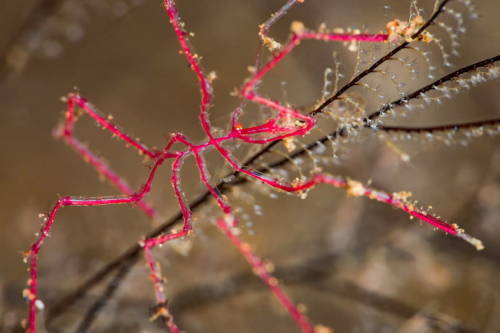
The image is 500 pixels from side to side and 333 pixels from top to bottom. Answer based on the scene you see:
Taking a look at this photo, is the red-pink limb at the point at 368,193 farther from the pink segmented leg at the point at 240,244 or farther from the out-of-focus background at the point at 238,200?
the out-of-focus background at the point at 238,200

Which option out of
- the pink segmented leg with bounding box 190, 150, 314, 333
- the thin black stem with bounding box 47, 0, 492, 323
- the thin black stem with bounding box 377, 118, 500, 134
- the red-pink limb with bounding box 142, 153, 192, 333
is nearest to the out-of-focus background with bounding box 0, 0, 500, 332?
the thin black stem with bounding box 47, 0, 492, 323

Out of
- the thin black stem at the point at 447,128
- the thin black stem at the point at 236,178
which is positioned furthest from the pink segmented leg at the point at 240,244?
the thin black stem at the point at 447,128

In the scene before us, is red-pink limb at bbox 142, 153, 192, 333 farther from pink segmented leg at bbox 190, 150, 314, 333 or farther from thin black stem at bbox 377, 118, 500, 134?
thin black stem at bbox 377, 118, 500, 134

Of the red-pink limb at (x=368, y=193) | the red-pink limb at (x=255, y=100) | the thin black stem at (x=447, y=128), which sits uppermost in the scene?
the red-pink limb at (x=255, y=100)

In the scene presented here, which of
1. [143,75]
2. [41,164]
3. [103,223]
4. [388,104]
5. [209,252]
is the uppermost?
[143,75]

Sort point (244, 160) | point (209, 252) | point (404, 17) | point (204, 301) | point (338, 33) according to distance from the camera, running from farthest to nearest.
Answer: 1. point (209, 252)
2. point (204, 301)
3. point (404, 17)
4. point (244, 160)
5. point (338, 33)

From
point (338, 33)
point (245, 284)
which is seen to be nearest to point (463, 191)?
point (245, 284)

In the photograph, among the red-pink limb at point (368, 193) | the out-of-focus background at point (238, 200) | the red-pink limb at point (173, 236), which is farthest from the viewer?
the out-of-focus background at point (238, 200)

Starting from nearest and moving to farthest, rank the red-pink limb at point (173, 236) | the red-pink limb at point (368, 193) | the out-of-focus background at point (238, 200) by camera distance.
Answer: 1. the red-pink limb at point (368, 193)
2. the red-pink limb at point (173, 236)
3. the out-of-focus background at point (238, 200)

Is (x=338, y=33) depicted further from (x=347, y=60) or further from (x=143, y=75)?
(x=143, y=75)
